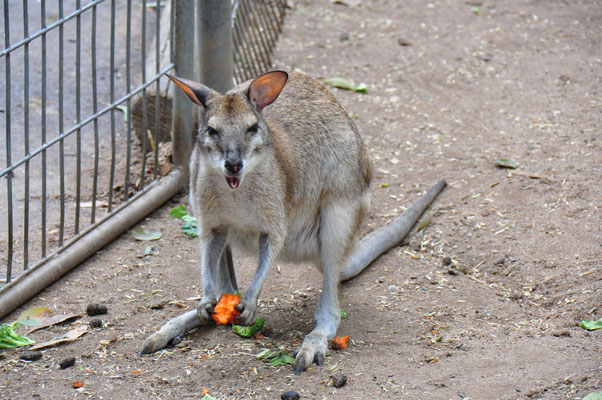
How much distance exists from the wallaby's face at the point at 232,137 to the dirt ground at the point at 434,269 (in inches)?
32.7

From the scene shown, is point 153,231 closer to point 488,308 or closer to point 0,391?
point 0,391

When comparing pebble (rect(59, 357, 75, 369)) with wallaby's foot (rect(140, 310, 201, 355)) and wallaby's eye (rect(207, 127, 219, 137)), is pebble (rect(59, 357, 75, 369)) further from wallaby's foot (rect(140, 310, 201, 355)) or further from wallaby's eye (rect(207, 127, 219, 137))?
wallaby's eye (rect(207, 127, 219, 137))

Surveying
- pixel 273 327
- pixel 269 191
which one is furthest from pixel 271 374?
pixel 269 191

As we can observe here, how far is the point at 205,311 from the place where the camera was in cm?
333

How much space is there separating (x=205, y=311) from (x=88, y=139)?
250cm

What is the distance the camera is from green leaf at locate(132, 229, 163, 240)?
14.7 ft

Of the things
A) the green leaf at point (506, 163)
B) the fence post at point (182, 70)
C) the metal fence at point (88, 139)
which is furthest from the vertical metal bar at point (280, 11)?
the green leaf at point (506, 163)

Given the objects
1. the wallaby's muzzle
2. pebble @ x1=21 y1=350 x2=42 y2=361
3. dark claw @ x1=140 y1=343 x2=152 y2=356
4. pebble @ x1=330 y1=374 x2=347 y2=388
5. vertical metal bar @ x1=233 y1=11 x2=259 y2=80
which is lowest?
pebble @ x1=21 y1=350 x2=42 y2=361

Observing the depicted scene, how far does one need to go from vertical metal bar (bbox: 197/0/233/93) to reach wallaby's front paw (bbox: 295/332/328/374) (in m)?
1.90

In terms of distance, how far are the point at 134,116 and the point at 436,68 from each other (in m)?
2.64

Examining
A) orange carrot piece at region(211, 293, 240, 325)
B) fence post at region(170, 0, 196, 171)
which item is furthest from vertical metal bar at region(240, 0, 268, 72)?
orange carrot piece at region(211, 293, 240, 325)

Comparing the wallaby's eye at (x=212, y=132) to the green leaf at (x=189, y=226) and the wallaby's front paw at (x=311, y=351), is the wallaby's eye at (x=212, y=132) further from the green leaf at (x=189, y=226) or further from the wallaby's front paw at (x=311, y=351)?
the green leaf at (x=189, y=226)

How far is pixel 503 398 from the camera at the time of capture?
2875mm

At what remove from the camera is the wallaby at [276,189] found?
10.5 feet
